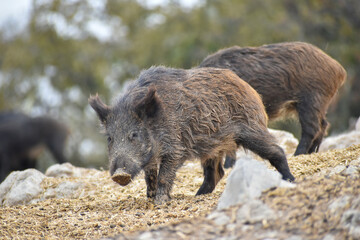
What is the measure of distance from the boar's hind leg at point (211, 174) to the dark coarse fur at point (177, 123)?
0.30m

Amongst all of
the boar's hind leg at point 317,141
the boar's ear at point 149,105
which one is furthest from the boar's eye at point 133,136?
the boar's hind leg at point 317,141

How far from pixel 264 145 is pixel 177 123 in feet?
3.55

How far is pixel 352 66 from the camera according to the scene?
20625 mm

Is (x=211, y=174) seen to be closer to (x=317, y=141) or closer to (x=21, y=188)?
(x=21, y=188)

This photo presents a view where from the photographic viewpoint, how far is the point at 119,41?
2941 cm

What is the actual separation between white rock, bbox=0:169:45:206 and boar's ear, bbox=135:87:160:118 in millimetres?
2278

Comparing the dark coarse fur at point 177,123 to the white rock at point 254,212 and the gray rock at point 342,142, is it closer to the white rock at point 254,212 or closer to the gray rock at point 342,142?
the white rock at point 254,212

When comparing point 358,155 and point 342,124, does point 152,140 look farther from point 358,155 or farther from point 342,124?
point 342,124

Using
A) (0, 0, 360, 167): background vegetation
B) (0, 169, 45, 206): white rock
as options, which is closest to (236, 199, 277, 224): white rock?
(0, 169, 45, 206): white rock

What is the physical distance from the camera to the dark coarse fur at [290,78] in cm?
891

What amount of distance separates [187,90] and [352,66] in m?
15.5

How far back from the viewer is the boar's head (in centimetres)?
611

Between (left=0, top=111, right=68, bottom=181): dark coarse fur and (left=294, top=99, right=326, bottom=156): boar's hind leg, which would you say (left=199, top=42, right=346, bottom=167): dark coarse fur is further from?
(left=0, top=111, right=68, bottom=181): dark coarse fur

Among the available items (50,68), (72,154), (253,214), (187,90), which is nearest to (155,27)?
(50,68)
